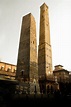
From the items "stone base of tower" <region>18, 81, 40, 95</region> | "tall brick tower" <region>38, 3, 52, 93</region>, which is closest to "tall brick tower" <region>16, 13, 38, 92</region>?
"stone base of tower" <region>18, 81, 40, 95</region>

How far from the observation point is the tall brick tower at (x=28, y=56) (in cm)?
1645

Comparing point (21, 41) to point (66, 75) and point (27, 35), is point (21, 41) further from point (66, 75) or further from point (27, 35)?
point (66, 75)

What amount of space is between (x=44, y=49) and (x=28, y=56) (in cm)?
806

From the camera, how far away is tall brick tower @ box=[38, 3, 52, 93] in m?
23.1

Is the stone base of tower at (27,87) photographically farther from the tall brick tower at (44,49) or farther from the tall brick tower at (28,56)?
the tall brick tower at (44,49)

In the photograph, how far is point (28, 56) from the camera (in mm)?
17266

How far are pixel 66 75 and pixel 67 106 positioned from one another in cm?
2494

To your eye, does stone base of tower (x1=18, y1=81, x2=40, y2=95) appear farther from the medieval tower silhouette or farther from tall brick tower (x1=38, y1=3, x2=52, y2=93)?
tall brick tower (x1=38, y1=3, x2=52, y2=93)

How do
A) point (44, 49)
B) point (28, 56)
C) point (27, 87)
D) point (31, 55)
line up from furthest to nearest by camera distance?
point (44, 49), point (31, 55), point (28, 56), point (27, 87)

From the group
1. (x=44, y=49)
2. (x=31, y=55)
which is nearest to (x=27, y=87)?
(x=31, y=55)

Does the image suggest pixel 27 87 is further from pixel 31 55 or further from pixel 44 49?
pixel 44 49

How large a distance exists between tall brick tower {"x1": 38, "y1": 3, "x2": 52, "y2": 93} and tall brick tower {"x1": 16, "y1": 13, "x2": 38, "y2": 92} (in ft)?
17.9

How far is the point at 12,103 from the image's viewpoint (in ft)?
30.9

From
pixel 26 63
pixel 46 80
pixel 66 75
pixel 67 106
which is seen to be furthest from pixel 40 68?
pixel 67 106
